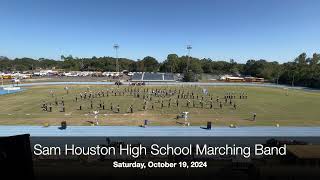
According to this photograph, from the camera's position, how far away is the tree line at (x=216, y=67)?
87.3 m

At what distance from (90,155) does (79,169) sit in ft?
5.85

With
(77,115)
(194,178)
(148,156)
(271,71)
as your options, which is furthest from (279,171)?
(271,71)

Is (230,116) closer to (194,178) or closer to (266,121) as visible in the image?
(266,121)

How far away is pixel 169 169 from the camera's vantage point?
1326 cm

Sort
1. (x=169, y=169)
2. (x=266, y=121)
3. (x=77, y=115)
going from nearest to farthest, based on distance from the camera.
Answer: (x=169, y=169) < (x=266, y=121) < (x=77, y=115)

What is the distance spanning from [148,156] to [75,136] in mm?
8248

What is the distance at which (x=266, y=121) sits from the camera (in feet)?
95.8

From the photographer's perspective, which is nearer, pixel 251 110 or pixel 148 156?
pixel 148 156

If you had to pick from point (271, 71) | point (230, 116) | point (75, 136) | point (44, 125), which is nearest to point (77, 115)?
point (44, 125)

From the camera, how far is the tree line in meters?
87.3

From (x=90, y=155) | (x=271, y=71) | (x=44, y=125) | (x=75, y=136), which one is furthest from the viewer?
(x=271, y=71)

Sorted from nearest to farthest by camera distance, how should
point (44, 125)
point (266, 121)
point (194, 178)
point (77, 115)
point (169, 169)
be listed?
point (194, 178) < point (169, 169) < point (44, 125) < point (266, 121) < point (77, 115)

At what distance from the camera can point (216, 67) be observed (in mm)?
154125

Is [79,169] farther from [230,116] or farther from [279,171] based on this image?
[230,116]
